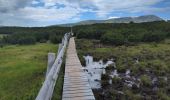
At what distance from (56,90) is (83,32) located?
4330 centimetres

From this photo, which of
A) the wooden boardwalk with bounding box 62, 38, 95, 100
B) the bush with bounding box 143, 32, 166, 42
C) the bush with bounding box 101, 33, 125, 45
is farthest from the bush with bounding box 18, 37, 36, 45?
the wooden boardwalk with bounding box 62, 38, 95, 100

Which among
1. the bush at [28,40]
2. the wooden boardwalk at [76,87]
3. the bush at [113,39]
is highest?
the wooden boardwalk at [76,87]

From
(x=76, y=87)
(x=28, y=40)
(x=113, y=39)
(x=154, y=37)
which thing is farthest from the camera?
(x=28, y=40)

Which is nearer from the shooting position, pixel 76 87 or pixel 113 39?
pixel 76 87

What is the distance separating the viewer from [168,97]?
12.3 m

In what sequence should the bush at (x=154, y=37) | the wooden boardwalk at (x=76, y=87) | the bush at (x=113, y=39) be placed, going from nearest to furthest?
the wooden boardwalk at (x=76, y=87), the bush at (x=113, y=39), the bush at (x=154, y=37)

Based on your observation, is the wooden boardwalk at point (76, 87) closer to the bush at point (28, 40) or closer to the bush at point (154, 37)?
the bush at point (154, 37)

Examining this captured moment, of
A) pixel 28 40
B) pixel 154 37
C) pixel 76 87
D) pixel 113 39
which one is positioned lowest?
pixel 28 40

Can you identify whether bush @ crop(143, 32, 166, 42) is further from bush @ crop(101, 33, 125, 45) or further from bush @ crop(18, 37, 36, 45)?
bush @ crop(18, 37, 36, 45)

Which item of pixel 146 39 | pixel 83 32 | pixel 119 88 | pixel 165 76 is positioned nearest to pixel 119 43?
pixel 146 39

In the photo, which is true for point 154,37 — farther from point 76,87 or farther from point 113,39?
point 76,87

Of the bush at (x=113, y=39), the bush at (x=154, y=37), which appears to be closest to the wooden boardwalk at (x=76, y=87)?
the bush at (x=113, y=39)

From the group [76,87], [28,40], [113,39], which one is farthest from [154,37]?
[76,87]

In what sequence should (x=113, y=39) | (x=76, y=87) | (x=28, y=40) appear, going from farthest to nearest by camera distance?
(x=28, y=40) < (x=113, y=39) < (x=76, y=87)
